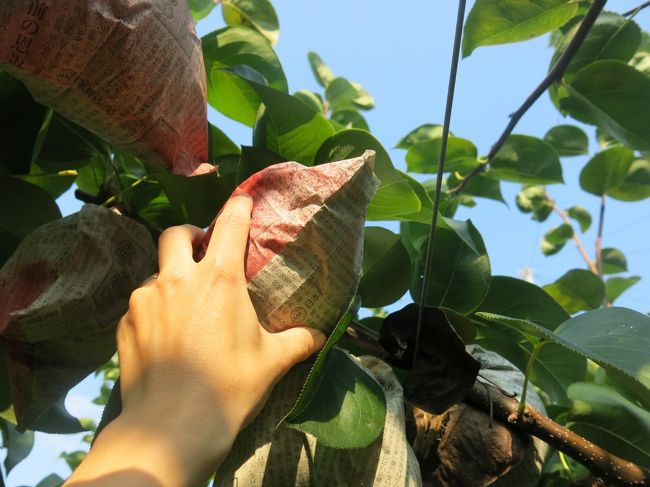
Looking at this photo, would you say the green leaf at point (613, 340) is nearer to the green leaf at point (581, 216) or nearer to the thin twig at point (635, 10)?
the thin twig at point (635, 10)

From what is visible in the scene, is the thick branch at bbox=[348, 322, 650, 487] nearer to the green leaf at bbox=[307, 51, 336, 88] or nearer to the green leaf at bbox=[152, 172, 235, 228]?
the green leaf at bbox=[152, 172, 235, 228]

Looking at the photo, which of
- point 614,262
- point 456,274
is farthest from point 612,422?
point 614,262

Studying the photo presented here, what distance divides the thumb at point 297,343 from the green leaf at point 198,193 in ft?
0.63

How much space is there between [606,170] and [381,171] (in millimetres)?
721

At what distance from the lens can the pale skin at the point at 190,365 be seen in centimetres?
33

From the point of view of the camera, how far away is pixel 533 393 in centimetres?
61

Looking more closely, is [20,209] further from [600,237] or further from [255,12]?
[600,237]

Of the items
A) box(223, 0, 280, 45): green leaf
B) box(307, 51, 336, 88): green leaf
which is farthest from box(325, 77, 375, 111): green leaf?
box(223, 0, 280, 45): green leaf

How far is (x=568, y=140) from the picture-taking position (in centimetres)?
116

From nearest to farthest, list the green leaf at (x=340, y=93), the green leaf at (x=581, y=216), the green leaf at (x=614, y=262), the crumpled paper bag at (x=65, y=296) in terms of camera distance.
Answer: the crumpled paper bag at (x=65, y=296)
the green leaf at (x=340, y=93)
the green leaf at (x=614, y=262)
the green leaf at (x=581, y=216)

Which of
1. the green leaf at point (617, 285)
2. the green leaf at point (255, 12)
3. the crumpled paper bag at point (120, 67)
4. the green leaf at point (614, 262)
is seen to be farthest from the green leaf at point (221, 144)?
the green leaf at point (614, 262)

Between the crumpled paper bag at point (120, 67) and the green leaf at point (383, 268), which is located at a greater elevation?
the crumpled paper bag at point (120, 67)

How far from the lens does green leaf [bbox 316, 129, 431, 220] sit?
0.53m

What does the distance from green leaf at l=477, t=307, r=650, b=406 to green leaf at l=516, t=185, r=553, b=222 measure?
107 centimetres
